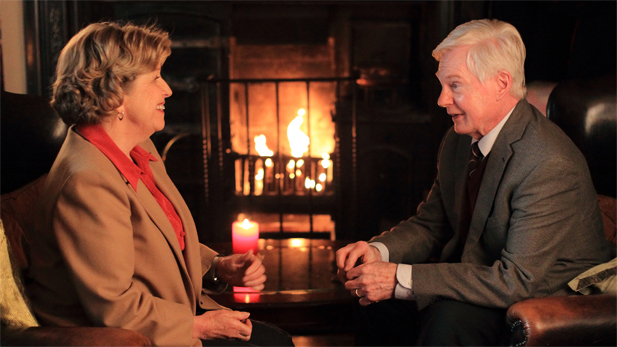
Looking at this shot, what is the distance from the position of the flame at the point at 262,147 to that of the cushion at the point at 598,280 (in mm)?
2411

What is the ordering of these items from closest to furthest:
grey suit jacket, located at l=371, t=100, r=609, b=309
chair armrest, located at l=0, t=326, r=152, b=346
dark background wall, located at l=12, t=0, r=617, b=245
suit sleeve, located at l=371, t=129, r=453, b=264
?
chair armrest, located at l=0, t=326, r=152, b=346 → grey suit jacket, located at l=371, t=100, r=609, b=309 → suit sleeve, located at l=371, t=129, r=453, b=264 → dark background wall, located at l=12, t=0, r=617, b=245

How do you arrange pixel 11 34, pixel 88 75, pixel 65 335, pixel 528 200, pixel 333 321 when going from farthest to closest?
pixel 11 34 < pixel 333 321 < pixel 528 200 < pixel 88 75 < pixel 65 335

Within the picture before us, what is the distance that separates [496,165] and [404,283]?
0.38m

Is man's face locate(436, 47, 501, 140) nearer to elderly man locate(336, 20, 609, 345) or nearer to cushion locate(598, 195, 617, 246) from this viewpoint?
elderly man locate(336, 20, 609, 345)

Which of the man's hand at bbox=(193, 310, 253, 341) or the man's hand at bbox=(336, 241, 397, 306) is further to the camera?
the man's hand at bbox=(336, 241, 397, 306)

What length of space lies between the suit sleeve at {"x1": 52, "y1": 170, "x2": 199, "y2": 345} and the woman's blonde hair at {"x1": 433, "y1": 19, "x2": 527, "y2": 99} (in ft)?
2.99

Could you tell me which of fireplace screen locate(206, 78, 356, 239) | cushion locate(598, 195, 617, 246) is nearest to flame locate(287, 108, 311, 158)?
fireplace screen locate(206, 78, 356, 239)

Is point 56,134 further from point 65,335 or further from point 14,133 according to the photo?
point 65,335

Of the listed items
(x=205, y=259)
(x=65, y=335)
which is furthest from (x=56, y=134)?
(x=65, y=335)

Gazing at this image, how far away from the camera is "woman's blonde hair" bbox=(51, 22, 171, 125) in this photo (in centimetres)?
122

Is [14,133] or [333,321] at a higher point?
[14,133]

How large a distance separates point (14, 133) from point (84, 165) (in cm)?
73

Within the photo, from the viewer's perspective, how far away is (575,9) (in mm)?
2967

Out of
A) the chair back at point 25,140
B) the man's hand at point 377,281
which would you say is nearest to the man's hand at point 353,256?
the man's hand at point 377,281
